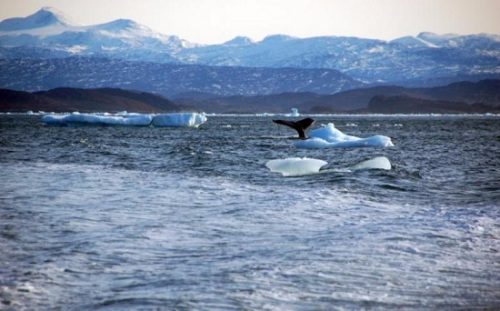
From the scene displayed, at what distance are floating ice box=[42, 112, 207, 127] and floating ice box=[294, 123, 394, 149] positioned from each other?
32309 millimetres

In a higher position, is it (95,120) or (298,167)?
(95,120)

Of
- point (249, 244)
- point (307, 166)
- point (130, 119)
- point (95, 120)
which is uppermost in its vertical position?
point (130, 119)

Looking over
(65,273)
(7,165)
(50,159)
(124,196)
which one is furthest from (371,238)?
(50,159)

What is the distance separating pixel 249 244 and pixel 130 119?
62.3 m

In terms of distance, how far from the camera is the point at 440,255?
8000 mm

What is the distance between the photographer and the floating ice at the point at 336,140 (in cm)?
3116

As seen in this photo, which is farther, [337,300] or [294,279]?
[294,279]

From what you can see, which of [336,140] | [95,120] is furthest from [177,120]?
[336,140]

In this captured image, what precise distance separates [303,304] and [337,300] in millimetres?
374

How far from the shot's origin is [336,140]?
3441 centimetres

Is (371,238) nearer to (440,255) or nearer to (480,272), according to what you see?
(440,255)

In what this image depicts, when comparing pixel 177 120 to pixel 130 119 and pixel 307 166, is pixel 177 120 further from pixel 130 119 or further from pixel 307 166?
pixel 307 166

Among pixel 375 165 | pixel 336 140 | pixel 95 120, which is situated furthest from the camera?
pixel 95 120

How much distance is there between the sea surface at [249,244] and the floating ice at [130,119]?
50136 millimetres
